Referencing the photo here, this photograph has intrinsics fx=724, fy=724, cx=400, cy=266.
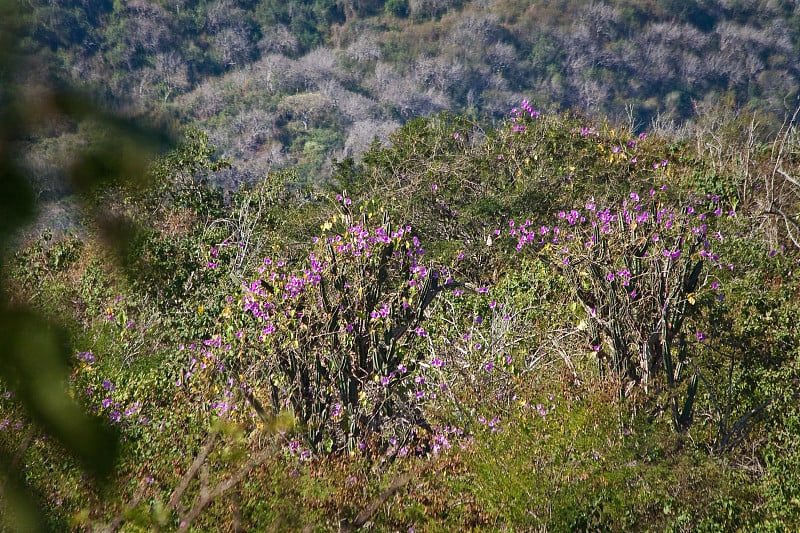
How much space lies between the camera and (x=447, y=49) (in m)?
91.9

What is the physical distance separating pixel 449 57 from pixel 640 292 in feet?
296

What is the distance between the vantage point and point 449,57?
90.9 meters

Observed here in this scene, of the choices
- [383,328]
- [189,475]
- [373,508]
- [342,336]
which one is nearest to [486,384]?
[383,328]

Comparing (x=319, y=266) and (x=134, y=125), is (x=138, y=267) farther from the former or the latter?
(x=319, y=266)

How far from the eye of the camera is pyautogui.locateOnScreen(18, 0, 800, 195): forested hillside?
253 feet

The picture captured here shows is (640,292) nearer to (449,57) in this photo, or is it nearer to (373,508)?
(373,508)

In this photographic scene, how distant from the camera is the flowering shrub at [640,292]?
4.61 metres

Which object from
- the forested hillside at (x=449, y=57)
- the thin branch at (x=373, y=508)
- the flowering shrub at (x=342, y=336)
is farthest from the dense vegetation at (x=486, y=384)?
the forested hillside at (x=449, y=57)

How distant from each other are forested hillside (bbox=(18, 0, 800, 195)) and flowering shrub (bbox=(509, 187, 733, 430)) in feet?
220

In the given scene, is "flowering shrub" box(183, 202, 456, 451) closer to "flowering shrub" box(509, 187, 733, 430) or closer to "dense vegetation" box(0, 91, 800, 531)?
"dense vegetation" box(0, 91, 800, 531)

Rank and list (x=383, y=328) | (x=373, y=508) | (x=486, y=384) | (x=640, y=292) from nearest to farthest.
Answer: (x=373, y=508) < (x=383, y=328) < (x=640, y=292) < (x=486, y=384)

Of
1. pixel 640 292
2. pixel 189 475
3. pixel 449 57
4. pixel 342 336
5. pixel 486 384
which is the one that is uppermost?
pixel 189 475

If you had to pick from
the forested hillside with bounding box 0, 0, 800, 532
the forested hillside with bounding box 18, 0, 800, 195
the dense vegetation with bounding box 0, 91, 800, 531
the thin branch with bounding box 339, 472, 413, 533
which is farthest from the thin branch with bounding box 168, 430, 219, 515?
the forested hillside with bounding box 18, 0, 800, 195

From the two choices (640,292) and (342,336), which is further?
(640,292)
